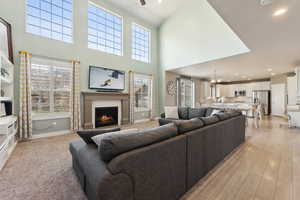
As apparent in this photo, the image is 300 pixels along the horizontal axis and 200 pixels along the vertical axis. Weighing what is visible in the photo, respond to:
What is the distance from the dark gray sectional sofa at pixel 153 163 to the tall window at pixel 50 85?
3.03m

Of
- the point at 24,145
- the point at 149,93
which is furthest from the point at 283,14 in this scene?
the point at 24,145

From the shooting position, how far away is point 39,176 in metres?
1.86

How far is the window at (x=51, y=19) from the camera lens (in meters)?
3.75

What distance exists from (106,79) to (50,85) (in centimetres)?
178

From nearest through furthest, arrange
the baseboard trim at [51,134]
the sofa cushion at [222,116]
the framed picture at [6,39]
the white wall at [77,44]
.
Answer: the sofa cushion at [222,116] < the framed picture at [6,39] < the white wall at [77,44] < the baseboard trim at [51,134]

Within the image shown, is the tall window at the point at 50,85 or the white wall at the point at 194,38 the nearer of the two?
the tall window at the point at 50,85

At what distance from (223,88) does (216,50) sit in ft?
23.8

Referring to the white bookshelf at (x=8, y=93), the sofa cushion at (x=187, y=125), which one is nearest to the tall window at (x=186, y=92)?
the sofa cushion at (x=187, y=125)

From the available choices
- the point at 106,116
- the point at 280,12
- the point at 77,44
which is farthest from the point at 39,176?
the point at 280,12

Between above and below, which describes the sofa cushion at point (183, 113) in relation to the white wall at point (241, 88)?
below

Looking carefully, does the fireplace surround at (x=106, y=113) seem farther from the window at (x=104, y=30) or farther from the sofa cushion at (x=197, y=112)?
the sofa cushion at (x=197, y=112)

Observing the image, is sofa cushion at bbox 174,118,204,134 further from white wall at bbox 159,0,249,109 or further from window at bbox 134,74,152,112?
window at bbox 134,74,152,112

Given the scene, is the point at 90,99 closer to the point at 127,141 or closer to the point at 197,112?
the point at 197,112

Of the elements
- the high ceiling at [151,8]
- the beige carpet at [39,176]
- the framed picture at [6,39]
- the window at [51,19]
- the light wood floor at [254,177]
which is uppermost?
the high ceiling at [151,8]
